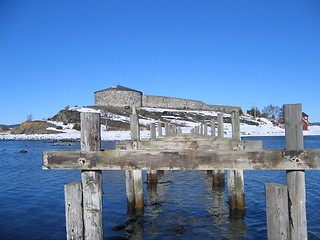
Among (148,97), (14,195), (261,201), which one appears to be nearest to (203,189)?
(261,201)

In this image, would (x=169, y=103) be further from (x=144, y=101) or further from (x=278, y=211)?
(x=278, y=211)

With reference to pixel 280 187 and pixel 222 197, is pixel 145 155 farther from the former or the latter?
pixel 222 197

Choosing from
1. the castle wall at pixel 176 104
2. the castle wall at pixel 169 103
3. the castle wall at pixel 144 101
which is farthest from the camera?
the castle wall at pixel 176 104

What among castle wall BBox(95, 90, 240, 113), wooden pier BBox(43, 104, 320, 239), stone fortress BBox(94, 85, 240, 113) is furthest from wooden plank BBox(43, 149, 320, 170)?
stone fortress BBox(94, 85, 240, 113)

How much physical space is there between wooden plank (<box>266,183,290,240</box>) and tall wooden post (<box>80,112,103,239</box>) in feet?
8.37

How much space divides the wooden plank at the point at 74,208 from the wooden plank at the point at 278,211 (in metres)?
2.83

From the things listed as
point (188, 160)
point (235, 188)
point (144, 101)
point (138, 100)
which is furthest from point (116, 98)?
point (188, 160)

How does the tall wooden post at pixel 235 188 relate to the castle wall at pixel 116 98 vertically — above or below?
below

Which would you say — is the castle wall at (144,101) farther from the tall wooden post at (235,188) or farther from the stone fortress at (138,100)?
the tall wooden post at (235,188)

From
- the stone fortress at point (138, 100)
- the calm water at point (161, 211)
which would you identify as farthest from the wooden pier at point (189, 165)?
the stone fortress at point (138, 100)

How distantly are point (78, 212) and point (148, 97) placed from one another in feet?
381

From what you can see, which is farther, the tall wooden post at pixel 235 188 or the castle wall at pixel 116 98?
the castle wall at pixel 116 98

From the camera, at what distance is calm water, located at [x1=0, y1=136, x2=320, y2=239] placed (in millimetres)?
8242

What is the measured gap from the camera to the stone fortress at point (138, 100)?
10844cm
